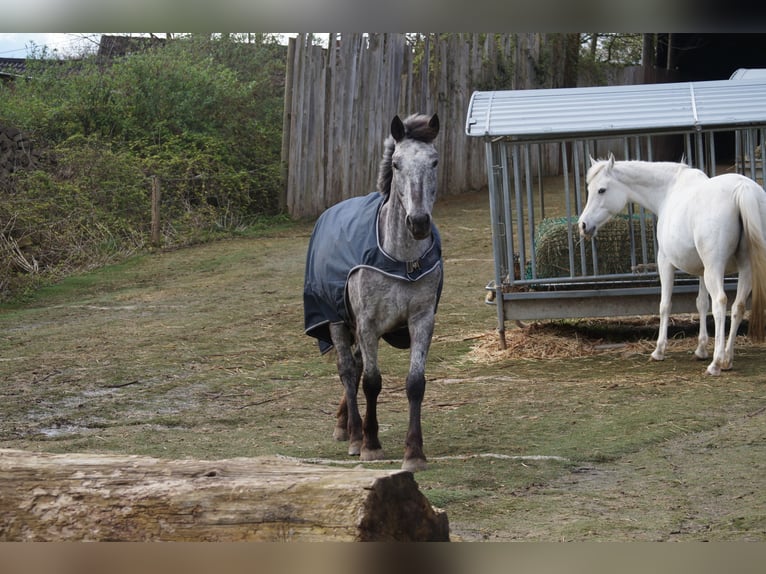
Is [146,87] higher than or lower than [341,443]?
higher

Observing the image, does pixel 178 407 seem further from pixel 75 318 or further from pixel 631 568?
pixel 631 568

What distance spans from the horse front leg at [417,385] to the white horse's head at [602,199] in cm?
344

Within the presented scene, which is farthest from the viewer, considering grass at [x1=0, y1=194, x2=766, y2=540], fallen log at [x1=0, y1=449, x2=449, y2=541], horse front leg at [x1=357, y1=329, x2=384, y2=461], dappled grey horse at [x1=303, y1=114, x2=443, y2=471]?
horse front leg at [x1=357, y1=329, x2=384, y2=461]

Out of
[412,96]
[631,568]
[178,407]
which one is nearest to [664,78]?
[412,96]

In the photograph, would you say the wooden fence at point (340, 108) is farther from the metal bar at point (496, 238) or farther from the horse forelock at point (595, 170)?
the horse forelock at point (595, 170)

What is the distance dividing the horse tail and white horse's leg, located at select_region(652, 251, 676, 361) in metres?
0.89

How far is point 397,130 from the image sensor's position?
5039 millimetres

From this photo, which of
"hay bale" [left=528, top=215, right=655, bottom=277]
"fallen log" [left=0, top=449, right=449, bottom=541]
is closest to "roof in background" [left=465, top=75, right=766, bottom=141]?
"hay bale" [left=528, top=215, right=655, bottom=277]

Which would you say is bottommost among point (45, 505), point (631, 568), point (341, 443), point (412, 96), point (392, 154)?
point (341, 443)

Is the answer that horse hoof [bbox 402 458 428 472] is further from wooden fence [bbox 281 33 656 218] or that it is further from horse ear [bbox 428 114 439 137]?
wooden fence [bbox 281 33 656 218]

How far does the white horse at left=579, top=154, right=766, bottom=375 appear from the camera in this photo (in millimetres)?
7348

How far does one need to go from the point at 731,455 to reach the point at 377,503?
2988 millimetres

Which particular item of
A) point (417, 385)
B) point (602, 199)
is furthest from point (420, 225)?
point (602, 199)

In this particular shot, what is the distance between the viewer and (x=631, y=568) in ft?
4.32
